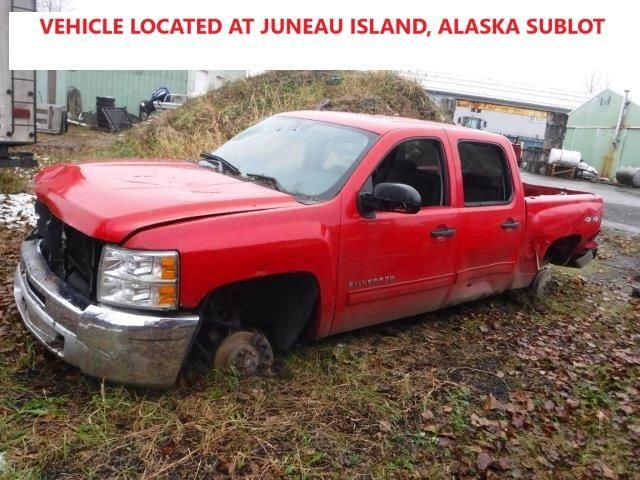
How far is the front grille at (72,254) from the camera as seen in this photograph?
115 inches

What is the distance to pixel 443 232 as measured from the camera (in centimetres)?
414

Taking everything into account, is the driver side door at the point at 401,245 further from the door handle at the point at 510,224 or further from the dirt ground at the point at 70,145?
the dirt ground at the point at 70,145

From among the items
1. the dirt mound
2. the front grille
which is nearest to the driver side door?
the front grille

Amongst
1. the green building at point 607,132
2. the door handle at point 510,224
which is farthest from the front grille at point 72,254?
the green building at point 607,132

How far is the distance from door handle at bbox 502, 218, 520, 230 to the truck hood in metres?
2.16

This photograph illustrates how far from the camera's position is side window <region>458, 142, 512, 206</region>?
4.57m

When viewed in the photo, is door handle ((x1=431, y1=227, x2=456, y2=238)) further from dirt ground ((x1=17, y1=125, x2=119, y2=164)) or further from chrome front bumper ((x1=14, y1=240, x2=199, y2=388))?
dirt ground ((x1=17, y1=125, x2=119, y2=164))

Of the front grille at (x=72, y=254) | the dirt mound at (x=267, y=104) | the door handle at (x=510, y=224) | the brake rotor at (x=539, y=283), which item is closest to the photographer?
the front grille at (x=72, y=254)

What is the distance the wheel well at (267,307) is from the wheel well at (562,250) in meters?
3.42

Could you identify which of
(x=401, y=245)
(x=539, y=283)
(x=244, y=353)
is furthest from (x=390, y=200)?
(x=539, y=283)

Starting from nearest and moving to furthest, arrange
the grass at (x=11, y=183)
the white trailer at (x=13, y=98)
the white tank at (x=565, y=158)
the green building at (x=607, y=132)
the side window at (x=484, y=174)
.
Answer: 1. the side window at (x=484, y=174)
2. the grass at (x=11, y=183)
3. the white trailer at (x=13, y=98)
4. the white tank at (x=565, y=158)
5. the green building at (x=607, y=132)

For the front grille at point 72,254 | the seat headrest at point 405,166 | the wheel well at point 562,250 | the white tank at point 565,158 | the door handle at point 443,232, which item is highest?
the seat headrest at point 405,166

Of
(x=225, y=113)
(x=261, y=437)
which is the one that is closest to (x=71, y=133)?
(x=225, y=113)

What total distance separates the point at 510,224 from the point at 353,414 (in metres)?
2.35
